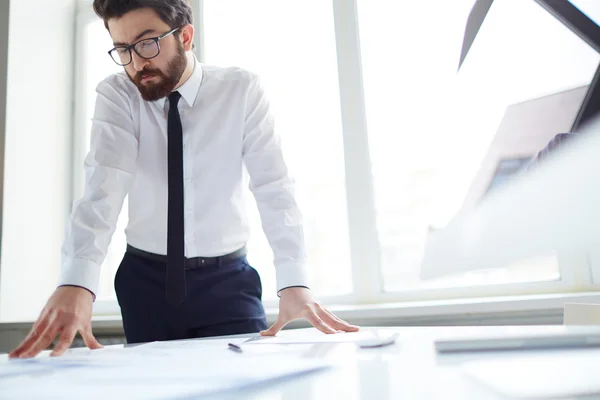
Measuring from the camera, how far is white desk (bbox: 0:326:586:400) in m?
0.38

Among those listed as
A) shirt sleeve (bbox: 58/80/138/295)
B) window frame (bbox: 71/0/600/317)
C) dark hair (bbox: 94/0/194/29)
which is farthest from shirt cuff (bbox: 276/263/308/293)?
window frame (bbox: 71/0/600/317)

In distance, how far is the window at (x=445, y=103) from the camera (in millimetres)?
1897

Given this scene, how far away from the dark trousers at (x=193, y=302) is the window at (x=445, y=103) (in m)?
1.03

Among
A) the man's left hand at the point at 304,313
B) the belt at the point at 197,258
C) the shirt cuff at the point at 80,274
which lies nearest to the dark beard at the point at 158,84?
the belt at the point at 197,258

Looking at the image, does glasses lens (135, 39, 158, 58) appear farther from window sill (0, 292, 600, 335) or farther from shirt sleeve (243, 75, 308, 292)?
window sill (0, 292, 600, 335)

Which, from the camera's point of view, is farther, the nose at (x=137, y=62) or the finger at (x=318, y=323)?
the nose at (x=137, y=62)

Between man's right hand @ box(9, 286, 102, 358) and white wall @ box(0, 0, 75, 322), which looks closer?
man's right hand @ box(9, 286, 102, 358)

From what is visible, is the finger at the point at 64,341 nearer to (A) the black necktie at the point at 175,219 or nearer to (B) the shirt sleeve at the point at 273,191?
(A) the black necktie at the point at 175,219

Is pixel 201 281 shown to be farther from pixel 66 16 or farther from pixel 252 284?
pixel 66 16

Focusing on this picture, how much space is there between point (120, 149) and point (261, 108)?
0.40 meters

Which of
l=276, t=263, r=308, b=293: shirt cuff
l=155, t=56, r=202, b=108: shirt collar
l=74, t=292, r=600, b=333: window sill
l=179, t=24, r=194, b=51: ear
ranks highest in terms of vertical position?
l=179, t=24, r=194, b=51: ear

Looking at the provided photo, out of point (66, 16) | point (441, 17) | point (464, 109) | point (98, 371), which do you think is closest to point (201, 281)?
point (98, 371)

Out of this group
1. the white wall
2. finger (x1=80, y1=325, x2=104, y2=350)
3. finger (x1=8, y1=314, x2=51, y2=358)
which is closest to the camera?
finger (x1=8, y1=314, x2=51, y2=358)

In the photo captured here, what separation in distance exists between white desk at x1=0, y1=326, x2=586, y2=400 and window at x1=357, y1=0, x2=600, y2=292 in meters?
1.49
